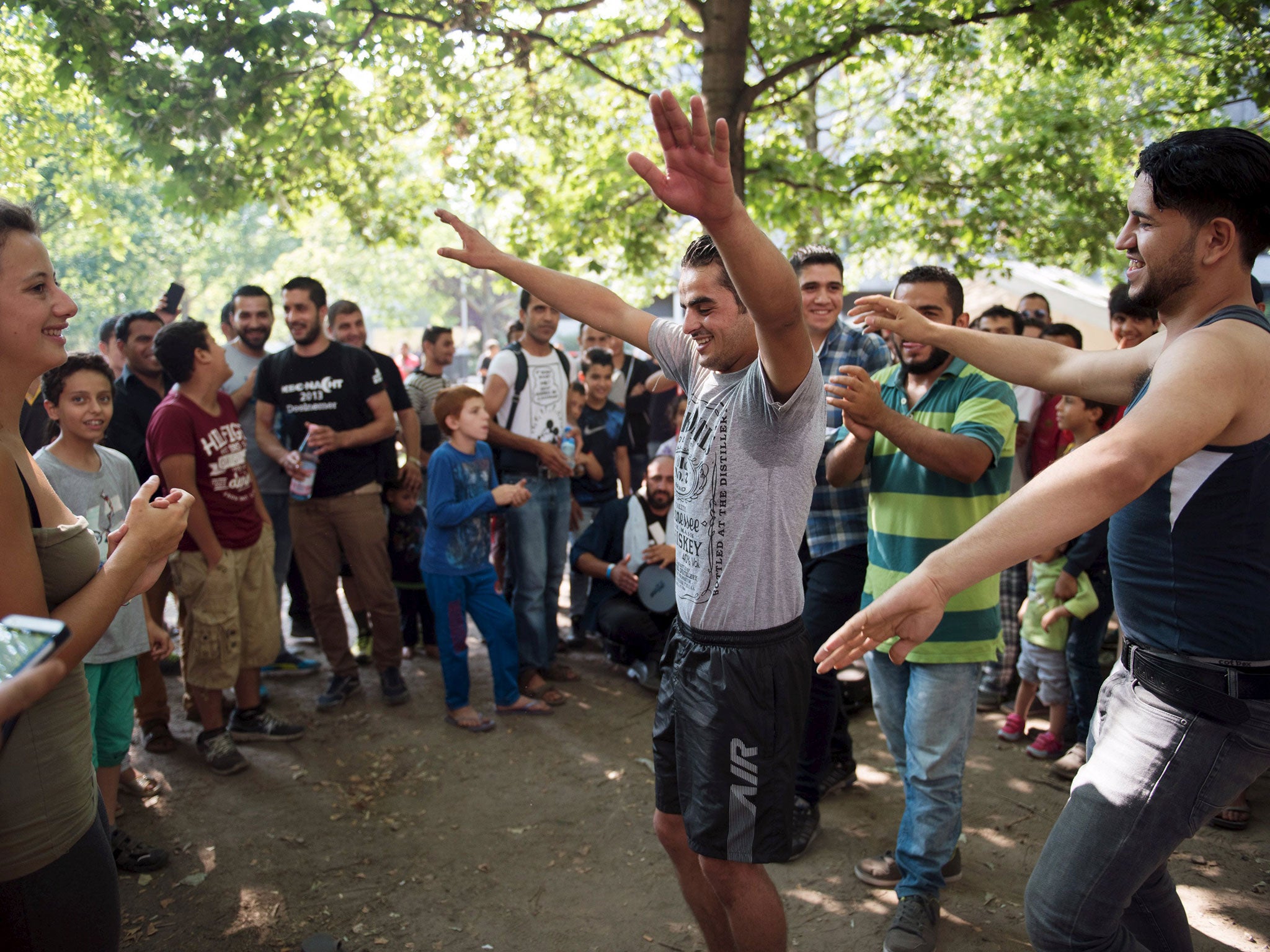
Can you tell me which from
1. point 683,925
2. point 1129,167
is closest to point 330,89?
point 683,925

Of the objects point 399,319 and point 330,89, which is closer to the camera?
point 330,89

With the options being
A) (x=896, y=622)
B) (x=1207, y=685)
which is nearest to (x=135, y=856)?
(x=896, y=622)

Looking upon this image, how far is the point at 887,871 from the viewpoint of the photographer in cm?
368

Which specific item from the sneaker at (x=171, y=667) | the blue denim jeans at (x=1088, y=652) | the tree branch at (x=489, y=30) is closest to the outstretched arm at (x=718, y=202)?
the blue denim jeans at (x=1088, y=652)

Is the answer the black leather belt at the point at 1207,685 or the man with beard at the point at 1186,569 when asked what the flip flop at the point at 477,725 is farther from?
the black leather belt at the point at 1207,685

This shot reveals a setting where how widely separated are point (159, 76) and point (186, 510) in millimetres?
4943

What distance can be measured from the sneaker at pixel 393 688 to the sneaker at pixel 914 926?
3.29 metres

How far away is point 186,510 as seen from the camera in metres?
2.16

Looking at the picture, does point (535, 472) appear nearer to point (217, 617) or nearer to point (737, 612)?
point (217, 617)

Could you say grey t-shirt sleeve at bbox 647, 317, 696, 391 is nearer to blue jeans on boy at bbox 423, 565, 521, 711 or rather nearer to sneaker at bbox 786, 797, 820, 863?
sneaker at bbox 786, 797, 820, 863

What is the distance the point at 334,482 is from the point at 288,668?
159 centimetres

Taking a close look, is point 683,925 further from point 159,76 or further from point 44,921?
point 159,76

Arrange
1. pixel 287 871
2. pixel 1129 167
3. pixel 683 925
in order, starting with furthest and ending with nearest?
pixel 1129 167, pixel 287 871, pixel 683 925

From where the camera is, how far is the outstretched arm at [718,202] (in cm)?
177
